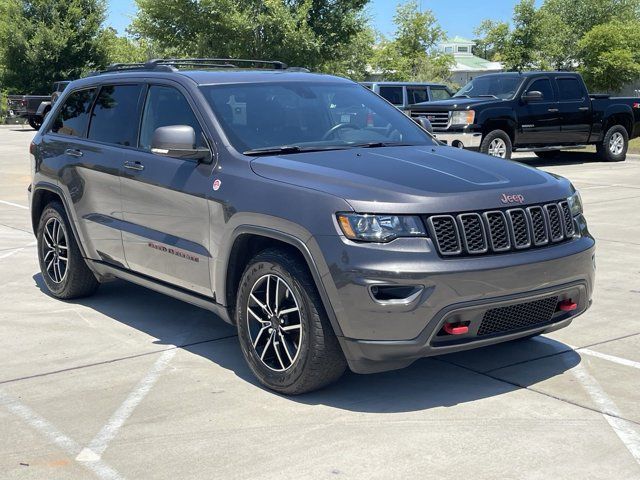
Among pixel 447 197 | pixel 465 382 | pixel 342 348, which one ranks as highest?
pixel 447 197

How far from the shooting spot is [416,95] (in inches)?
953

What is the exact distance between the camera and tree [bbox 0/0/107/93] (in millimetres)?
45594

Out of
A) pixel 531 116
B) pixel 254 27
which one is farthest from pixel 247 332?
pixel 254 27

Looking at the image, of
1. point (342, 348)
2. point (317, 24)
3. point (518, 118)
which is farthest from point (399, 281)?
point (317, 24)

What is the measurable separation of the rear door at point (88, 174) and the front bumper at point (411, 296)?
237 centimetres

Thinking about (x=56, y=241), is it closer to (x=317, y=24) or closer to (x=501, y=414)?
(x=501, y=414)

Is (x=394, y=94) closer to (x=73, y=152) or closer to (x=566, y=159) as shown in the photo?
(x=566, y=159)

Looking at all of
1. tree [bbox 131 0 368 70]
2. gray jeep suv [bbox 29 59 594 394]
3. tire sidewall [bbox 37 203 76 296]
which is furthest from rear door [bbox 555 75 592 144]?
tree [bbox 131 0 368 70]

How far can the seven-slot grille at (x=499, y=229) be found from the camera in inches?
190

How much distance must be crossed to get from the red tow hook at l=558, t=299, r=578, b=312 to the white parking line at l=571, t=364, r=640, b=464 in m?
0.45

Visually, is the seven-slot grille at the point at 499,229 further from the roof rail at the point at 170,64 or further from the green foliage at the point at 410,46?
the green foliage at the point at 410,46

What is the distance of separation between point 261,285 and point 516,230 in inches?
56.9

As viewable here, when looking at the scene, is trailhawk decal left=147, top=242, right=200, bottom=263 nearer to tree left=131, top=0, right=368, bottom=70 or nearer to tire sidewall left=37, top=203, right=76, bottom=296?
tire sidewall left=37, top=203, right=76, bottom=296

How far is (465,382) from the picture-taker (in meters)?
5.48
